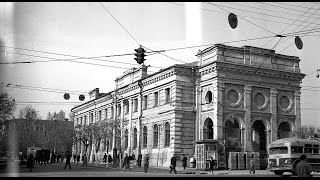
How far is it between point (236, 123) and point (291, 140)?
1315 cm

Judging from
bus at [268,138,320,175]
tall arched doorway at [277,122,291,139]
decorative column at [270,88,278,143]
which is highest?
decorative column at [270,88,278,143]

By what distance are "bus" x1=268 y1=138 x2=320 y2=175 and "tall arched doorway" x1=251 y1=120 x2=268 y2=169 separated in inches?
486

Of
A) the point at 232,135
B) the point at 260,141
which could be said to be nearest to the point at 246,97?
the point at 232,135

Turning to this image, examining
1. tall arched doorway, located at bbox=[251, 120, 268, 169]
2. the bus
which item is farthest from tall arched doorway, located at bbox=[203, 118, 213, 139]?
the bus

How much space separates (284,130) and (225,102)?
26.0 ft

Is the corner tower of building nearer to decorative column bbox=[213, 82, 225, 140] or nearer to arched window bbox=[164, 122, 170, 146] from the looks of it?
decorative column bbox=[213, 82, 225, 140]

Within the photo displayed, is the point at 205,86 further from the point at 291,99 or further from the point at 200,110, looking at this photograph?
the point at 291,99

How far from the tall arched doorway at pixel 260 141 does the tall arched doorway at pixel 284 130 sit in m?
1.82

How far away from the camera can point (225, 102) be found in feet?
125

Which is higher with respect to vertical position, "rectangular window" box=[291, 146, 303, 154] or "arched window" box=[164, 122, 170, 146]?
"arched window" box=[164, 122, 170, 146]

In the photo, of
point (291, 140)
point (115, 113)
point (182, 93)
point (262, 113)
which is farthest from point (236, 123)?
point (115, 113)

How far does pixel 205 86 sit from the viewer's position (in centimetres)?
3975

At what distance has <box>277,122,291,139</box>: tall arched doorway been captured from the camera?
4106 centimetres

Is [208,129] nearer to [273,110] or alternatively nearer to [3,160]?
[273,110]
